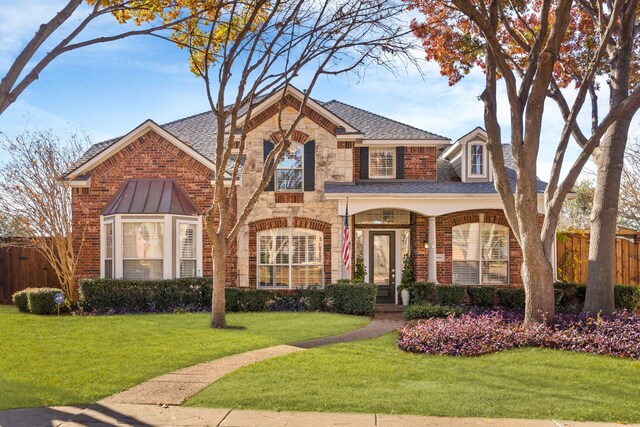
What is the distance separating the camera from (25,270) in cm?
1945

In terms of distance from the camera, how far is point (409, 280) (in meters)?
18.5

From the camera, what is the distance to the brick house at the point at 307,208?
1778 cm

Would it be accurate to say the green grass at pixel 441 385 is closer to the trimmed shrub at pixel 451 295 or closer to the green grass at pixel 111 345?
the green grass at pixel 111 345

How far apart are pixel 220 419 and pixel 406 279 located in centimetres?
1287

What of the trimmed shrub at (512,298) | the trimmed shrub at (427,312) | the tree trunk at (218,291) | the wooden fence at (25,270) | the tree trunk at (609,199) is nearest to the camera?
the tree trunk at (218,291)

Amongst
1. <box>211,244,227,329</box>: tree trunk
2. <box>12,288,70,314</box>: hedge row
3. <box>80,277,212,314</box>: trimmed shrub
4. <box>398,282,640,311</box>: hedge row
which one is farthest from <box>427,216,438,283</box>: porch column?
<box>12,288,70,314</box>: hedge row

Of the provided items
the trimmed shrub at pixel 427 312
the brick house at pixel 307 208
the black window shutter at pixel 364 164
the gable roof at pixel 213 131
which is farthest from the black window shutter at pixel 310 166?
the trimmed shrub at pixel 427 312

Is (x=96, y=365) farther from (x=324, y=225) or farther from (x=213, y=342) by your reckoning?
(x=324, y=225)

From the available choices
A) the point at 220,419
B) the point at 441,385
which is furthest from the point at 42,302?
the point at 441,385

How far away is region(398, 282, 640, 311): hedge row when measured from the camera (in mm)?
15625

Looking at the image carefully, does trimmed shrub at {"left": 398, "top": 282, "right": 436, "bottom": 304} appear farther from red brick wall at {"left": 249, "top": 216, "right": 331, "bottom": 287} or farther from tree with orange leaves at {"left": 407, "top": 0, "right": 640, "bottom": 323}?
tree with orange leaves at {"left": 407, "top": 0, "right": 640, "bottom": 323}

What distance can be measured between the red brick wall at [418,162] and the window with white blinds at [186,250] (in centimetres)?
727

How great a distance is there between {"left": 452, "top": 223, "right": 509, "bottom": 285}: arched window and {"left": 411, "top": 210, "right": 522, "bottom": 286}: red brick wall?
165 millimetres

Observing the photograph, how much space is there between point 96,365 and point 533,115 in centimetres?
921
